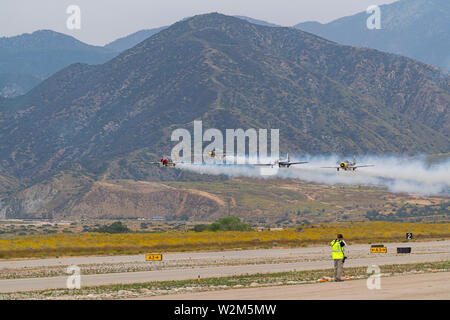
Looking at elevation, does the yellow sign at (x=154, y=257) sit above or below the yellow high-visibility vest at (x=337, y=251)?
below

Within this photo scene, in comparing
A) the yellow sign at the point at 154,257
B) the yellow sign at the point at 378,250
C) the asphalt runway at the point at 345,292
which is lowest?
the yellow sign at the point at 378,250

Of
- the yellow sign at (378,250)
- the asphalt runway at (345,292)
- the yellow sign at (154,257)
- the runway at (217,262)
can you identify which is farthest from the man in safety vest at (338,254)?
the yellow sign at (378,250)

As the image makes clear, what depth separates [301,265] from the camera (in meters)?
71.0

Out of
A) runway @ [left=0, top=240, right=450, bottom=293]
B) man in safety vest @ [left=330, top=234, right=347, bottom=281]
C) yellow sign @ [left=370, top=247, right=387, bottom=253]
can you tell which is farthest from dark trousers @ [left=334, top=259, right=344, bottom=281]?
yellow sign @ [left=370, top=247, right=387, bottom=253]

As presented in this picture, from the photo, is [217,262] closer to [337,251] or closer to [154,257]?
[154,257]

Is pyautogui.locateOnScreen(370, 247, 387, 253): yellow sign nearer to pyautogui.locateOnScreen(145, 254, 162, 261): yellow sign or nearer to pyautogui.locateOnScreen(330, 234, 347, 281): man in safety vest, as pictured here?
pyautogui.locateOnScreen(145, 254, 162, 261): yellow sign

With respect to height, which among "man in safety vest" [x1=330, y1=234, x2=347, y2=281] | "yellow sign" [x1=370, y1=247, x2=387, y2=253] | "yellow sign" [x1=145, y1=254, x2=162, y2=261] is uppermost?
"man in safety vest" [x1=330, y1=234, x2=347, y2=281]

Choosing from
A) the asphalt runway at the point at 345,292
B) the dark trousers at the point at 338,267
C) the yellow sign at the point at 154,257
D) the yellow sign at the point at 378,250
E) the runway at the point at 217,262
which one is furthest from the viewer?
the yellow sign at the point at 378,250

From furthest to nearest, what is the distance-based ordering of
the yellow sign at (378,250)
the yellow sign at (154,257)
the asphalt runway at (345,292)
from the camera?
the yellow sign at (378,250)
the yellow sign at (154,257)
the asphalt runway at (345,292)

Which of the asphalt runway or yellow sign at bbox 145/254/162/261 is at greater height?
the asphalt runway

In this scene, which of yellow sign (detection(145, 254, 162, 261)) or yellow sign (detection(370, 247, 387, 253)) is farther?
yellow sign (detection(370, 247, 387, 253))

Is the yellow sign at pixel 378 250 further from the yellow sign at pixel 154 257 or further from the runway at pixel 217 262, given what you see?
the yellow sign at pixel 154 257
